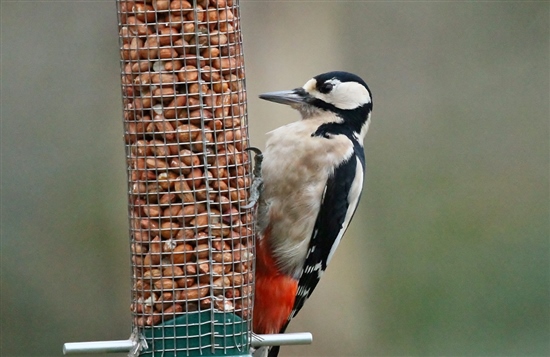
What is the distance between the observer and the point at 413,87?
6590mm

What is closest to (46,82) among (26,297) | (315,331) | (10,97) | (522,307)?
(10,97)

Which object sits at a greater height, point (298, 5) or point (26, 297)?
point (298, 5)

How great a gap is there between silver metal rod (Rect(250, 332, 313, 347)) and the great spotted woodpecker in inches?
19.2

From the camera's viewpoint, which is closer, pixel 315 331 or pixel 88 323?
pixel 88 323

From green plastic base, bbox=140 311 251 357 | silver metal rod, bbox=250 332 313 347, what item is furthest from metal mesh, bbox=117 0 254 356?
silver metal rod, bbox=250 332 313 347

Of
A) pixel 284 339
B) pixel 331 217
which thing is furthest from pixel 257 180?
pixel 284 339

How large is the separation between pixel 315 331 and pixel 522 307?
1.41 m

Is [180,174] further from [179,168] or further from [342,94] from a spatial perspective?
[342,94]

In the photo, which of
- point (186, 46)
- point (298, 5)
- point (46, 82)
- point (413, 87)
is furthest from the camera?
point (413, 87)

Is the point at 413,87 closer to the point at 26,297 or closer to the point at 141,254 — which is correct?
the point at 26,297

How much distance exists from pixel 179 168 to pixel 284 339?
618 millimetres

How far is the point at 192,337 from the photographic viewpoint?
3.07 metres

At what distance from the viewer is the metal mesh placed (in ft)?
10.0

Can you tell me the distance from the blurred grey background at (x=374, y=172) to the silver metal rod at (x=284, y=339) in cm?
252
